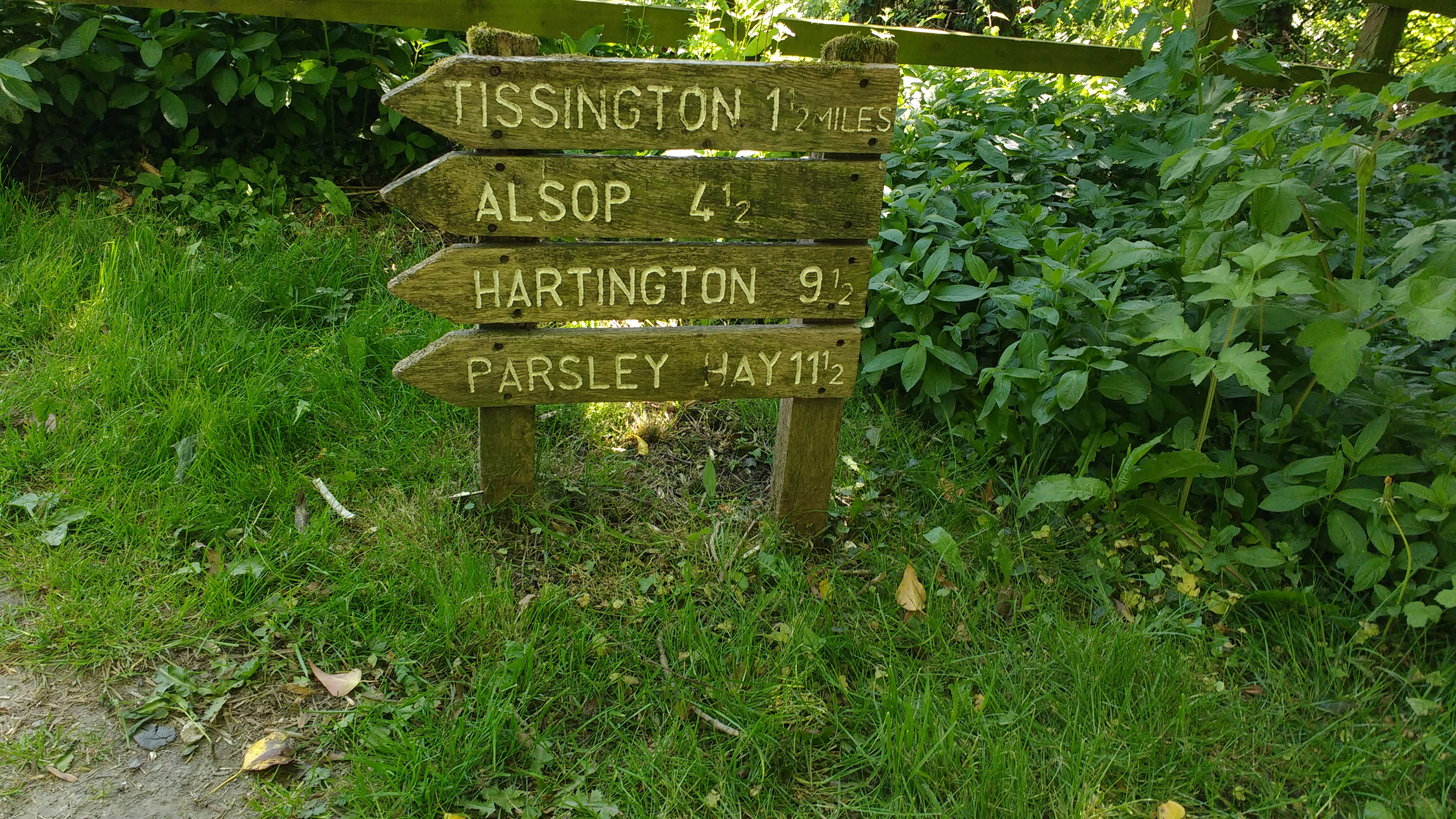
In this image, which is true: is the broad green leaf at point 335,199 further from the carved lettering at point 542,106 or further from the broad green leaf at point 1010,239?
the broad green leaf at point 1010,239

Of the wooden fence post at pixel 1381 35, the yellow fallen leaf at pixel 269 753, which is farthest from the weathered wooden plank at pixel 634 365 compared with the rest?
the wooden fence post at pixel 1381 35

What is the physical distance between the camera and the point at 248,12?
12.0 ft

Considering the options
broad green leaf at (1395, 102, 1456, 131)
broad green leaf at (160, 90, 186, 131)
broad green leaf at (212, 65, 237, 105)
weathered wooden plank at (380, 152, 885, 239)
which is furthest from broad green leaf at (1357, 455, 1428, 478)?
broad green leaf at (160, 90, 186, 131)

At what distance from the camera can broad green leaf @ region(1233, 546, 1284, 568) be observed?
246 cm

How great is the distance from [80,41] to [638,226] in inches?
106

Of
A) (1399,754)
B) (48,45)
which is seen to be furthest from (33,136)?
(1399,754)

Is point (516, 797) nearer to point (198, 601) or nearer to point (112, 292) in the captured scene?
point (198, 601)

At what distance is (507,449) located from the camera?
8.50ft

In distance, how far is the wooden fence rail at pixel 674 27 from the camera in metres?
3.69

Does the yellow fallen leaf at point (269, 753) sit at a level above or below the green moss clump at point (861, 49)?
below

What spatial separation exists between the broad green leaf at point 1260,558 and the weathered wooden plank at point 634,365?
1121mm

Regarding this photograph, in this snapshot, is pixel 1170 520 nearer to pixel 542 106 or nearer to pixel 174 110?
pixel 542 106

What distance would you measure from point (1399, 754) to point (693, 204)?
6.56 ft

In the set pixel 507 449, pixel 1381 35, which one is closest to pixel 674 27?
pixel 507 449
